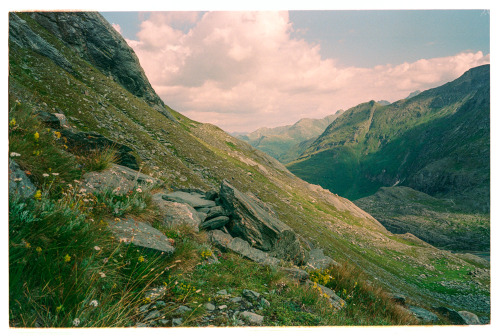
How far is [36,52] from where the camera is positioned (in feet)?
77.3

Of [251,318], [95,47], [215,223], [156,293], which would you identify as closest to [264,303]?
[251,318]

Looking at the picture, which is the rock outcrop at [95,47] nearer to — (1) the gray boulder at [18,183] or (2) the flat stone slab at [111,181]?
(2) the flat stone slab at [111,181]

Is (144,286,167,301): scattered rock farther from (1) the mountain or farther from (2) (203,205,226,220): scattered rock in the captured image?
(2) (203,205,226,220): scattered rock

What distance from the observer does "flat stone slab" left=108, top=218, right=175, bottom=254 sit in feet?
14.3

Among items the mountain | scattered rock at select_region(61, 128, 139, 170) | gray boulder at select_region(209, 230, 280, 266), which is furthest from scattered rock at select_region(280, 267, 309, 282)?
scattered rock at select_region(61, 128, 139, 170)

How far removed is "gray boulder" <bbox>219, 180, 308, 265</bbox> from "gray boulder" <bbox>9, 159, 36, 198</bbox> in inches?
234

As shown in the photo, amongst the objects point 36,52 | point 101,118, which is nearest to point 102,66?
point 36,52

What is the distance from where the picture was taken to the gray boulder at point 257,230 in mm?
8508

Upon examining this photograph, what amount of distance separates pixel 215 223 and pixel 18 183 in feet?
17.3

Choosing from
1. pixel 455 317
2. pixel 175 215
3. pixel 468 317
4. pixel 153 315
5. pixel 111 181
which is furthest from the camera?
pixel 468 317

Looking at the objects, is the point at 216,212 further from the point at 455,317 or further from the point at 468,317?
the point at 468,317

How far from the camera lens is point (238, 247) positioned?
7023mm

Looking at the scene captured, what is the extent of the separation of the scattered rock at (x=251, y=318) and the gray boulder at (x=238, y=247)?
2.41 meters

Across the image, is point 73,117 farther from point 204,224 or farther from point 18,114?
point 204,224
